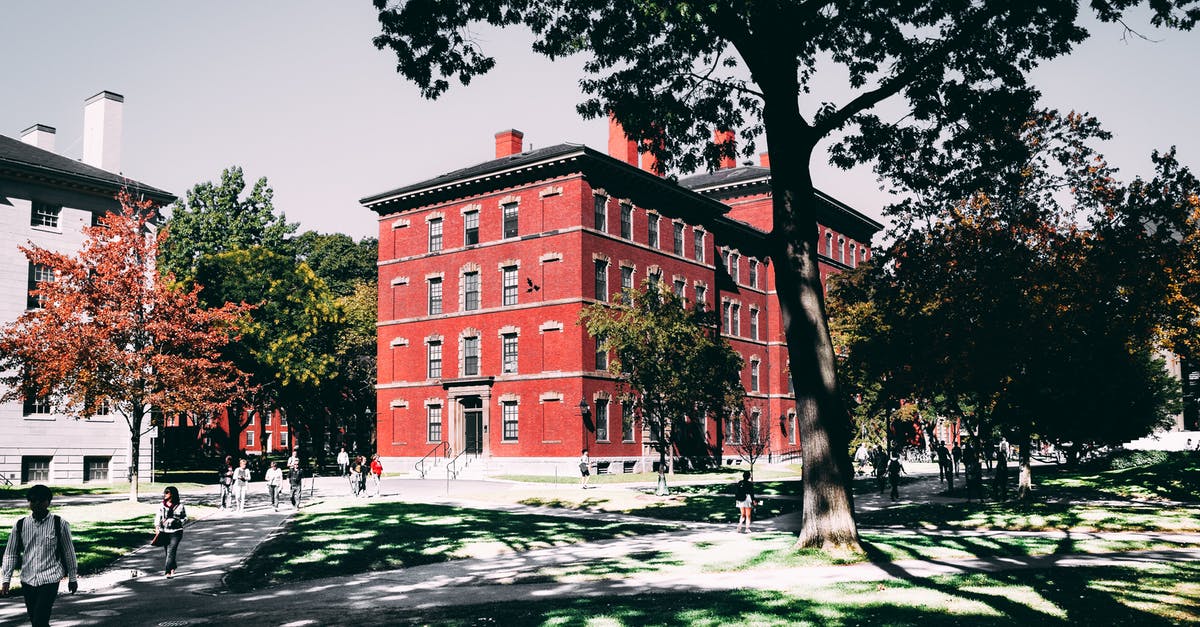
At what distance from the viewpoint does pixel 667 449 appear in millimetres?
47875

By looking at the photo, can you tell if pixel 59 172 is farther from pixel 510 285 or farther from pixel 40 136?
pixel 510 285

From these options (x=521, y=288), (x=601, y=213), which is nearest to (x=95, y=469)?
(x=521, y=288)

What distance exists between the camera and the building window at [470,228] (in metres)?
49.3

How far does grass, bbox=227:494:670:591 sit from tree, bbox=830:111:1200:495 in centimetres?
1045

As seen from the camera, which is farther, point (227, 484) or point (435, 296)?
point (435, 296)

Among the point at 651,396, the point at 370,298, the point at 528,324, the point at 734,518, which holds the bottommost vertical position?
the point at 734,518

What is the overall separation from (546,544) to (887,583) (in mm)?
8340

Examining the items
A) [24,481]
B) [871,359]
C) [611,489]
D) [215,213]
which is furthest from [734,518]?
[215,213]

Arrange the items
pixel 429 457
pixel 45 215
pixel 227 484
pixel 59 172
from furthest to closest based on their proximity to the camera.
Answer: pixel 429 457 < pixel 45 215 < pixel 59 172 < pixel 227 484

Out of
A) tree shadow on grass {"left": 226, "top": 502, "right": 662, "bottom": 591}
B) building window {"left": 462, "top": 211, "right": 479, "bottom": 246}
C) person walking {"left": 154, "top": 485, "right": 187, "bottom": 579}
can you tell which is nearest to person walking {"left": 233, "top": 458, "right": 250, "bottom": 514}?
tree shadow on grass {"left": 226, "top": 502, "right": 662, "bottom": 591}

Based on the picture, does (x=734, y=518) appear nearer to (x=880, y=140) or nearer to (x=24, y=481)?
(x=880, y=140)

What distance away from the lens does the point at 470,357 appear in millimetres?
48719

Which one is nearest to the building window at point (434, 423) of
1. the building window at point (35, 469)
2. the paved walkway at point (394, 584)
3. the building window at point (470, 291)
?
the building window at point (470, 291)

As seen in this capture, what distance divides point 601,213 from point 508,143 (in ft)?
32.2
